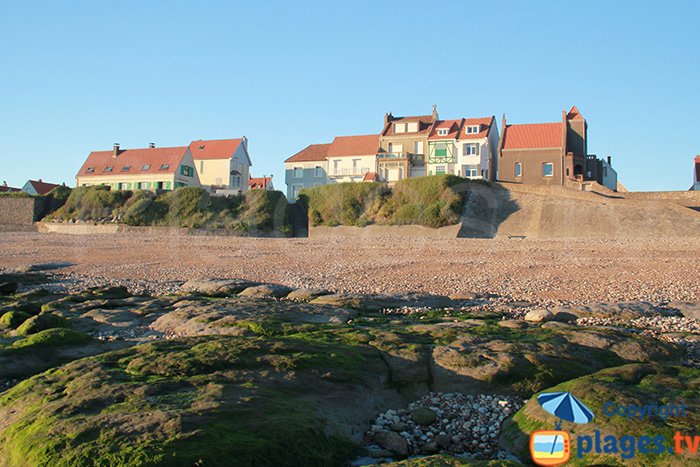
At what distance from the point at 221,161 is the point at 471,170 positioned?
26175mm

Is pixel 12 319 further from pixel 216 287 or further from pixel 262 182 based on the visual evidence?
pixel 262 182

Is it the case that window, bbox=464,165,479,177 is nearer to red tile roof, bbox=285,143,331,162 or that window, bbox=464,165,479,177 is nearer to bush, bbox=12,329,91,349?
red tile roof, bbox=285,143,331,162

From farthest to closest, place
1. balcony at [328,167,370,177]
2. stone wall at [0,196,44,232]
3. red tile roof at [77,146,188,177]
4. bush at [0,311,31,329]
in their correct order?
red tile roof at [77,146,188,177], balcony at [328,167,370,177], stone wall at [0,196,44,232], bush at [0,311,31,329]

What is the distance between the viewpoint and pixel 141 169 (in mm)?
58781

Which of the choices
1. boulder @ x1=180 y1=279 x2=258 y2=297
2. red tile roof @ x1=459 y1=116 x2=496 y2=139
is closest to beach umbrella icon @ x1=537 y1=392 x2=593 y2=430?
boulder @ x1=180 y1=279 x2=258 y2=297

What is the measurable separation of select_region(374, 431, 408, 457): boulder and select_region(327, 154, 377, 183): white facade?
169 ft

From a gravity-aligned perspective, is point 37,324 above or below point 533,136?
below

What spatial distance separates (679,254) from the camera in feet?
65.1

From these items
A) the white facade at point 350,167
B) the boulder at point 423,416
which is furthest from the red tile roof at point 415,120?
the boulder at point 423,416

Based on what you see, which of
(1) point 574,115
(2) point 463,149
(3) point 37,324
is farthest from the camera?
(1) point 574,115

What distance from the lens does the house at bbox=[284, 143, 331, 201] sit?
58.4 metres

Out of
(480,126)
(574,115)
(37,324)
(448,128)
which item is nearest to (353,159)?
(448,128)

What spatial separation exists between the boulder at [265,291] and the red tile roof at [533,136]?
44017mm

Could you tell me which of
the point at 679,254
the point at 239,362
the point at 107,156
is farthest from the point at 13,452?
the point at 107,156
